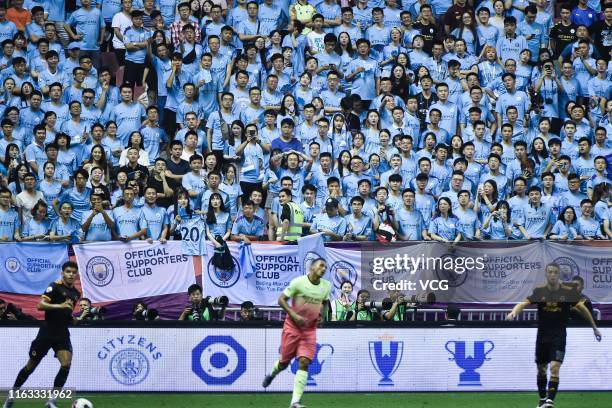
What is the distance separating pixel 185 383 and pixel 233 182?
470 cm

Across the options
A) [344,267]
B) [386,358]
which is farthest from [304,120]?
[386,358]

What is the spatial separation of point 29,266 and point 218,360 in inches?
155

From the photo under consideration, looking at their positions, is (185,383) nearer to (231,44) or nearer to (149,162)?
(149,162)

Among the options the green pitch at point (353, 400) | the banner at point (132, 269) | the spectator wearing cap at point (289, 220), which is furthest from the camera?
the spectator wearing cap at point (289, 220)

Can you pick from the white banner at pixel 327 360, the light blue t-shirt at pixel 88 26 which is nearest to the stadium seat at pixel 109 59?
the light blue t-shirt at pixel 88 26

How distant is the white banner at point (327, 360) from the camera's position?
65.6 ft

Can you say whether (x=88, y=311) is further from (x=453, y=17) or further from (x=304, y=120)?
(x=453, y=17)

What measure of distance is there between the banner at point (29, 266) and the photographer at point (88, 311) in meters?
0.78

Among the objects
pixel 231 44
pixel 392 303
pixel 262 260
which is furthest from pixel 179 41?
pixel 392 303

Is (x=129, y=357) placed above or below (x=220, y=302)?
below

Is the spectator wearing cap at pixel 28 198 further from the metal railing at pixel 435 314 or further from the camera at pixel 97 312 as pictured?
the metal railing at pixel 435 314

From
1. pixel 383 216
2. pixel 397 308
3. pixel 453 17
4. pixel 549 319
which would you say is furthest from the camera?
pixel 453 17

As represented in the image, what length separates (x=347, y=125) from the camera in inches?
1003

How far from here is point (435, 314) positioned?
2161cm
